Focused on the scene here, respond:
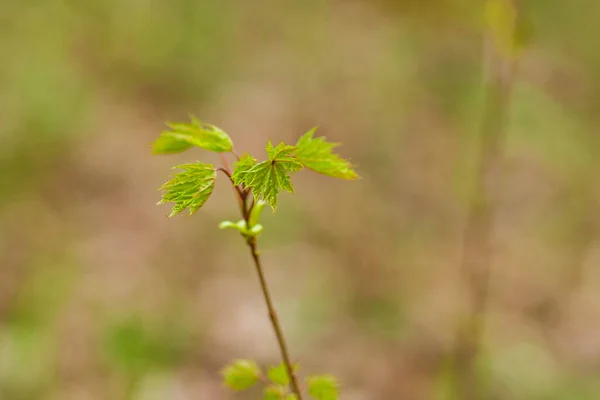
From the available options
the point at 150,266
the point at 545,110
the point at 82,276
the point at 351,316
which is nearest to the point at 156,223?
the point at 150,266

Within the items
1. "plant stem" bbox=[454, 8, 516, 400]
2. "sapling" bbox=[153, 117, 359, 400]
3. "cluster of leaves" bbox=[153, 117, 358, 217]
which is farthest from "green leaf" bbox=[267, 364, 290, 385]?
"plant stem" bbox=[454, 8, 516, 400]

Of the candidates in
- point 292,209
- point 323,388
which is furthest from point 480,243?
point 323,388

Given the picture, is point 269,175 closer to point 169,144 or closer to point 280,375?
point 169,144

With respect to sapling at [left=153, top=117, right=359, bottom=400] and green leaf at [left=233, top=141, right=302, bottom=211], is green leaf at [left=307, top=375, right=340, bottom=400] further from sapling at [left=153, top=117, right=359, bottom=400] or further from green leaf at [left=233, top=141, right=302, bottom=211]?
green leaf at [left=233, top=141, right=302, bottom=211]

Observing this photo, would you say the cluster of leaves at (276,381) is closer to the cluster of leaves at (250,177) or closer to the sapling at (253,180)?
the sapling at (253,180)

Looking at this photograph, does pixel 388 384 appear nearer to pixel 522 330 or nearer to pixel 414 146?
pixel 522 330

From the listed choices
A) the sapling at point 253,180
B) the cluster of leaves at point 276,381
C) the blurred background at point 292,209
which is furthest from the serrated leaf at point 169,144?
the blurred background at point 292,209
